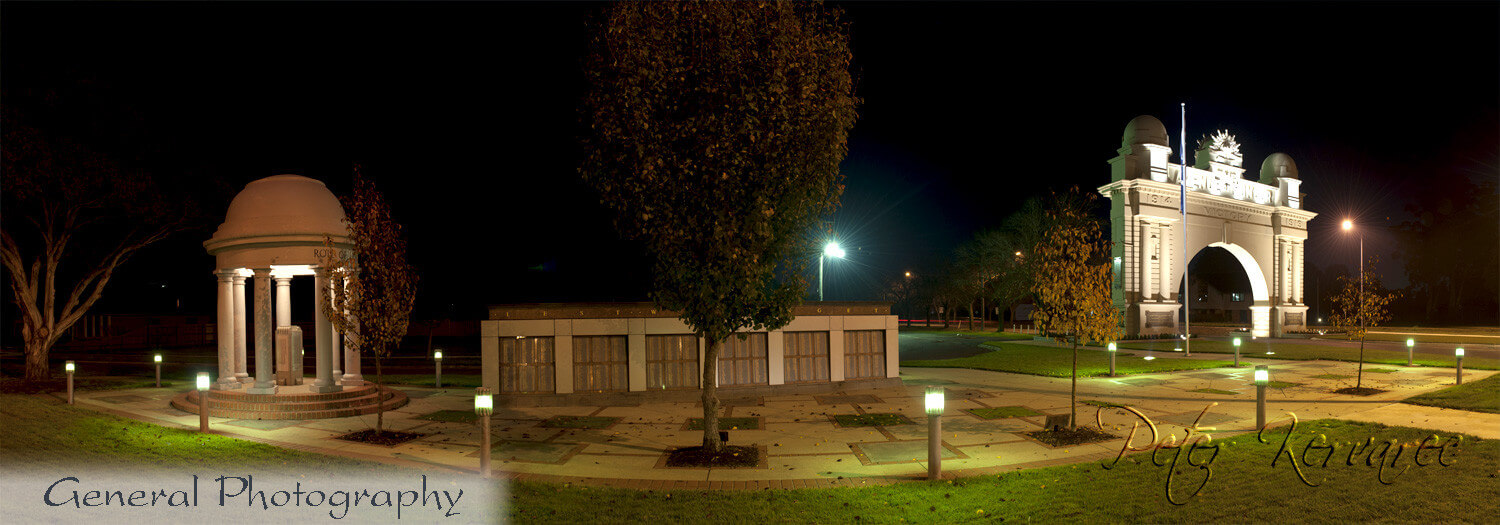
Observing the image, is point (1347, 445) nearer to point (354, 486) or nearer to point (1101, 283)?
point (1101, 283)

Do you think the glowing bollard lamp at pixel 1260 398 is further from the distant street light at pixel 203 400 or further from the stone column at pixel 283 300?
the stone column at pixel 283 300

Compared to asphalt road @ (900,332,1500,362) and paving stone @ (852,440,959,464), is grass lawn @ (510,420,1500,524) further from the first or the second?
asphalt road @ (900,332,1500,362)

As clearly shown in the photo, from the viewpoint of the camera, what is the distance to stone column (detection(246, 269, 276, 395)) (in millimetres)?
17469

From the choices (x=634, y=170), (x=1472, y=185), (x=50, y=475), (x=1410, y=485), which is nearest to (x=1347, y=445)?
(x=1410, y=485)

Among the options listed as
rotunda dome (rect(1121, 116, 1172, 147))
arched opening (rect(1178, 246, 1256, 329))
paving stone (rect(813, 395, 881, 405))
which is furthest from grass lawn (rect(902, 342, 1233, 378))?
arched opening (rect(1178, 246, 1256, 329))

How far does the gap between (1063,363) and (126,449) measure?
90.4ft

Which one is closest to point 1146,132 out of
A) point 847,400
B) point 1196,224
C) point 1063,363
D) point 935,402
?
point 1196,224

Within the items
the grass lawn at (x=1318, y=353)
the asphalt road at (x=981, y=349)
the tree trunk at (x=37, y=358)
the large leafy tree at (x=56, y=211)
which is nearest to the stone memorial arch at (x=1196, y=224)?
the grass lawn at (x=1318, y=353)

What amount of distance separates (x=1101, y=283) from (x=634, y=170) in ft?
29.8

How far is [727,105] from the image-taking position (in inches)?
421

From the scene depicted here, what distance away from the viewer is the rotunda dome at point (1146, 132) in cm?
4375

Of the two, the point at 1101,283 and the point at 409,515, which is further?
the point at 1101,283

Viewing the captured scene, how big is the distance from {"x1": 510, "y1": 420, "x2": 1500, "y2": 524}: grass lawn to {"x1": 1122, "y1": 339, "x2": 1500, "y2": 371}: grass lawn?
2184cm

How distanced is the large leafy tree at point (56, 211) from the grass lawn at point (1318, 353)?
40587 mm
